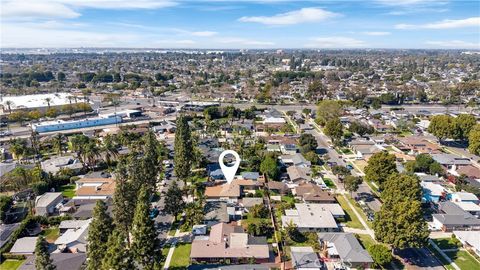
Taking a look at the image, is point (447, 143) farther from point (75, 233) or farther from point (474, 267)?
point (75, 233)

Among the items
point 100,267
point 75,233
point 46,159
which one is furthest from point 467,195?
point 46,159

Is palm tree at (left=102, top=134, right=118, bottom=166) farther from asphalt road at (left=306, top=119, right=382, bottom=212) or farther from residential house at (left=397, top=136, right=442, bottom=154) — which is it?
residential house at (left=397, top=136, right=442, bottom=154)

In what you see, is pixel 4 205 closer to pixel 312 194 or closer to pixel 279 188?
pixel 279 188

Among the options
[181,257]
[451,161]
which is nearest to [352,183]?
[451,161]

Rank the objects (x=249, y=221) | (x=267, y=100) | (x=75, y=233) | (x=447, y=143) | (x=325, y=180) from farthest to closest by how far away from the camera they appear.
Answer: (x=267, y=100), (x=447, y=143), (x=325, y=180), (x=249, y=221), (x=75, y=233)

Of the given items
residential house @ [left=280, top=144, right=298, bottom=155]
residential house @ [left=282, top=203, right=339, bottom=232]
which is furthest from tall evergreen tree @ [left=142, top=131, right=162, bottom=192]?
residential house @ [left=280, top=144, right=298, bottom=155]
